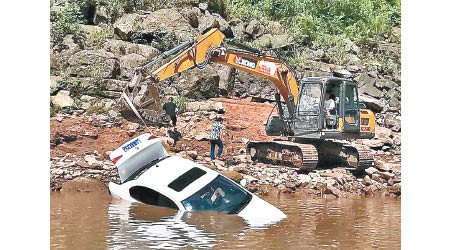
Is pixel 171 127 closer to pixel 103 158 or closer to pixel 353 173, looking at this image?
pixel 103 158

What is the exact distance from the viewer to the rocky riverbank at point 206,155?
13375 millimetres

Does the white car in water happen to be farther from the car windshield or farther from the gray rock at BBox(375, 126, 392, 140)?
the gray rock at BBox(375, 126, 392, 140)

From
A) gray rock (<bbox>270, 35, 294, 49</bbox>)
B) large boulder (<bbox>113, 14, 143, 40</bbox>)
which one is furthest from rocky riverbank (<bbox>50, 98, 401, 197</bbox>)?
large boulder (<bbox>113, 14, 143, 40</bbox>)

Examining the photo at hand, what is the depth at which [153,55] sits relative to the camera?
16.0m

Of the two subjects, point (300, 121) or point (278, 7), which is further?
point (278, 7)

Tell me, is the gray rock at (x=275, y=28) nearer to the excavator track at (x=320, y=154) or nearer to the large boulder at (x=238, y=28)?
the large boulder at (x=238, y=28)

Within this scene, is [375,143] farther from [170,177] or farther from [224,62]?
[170,177]

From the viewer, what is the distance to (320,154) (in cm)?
1431

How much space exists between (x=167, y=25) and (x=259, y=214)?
22.3ft

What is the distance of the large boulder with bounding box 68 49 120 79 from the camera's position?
15727 mm

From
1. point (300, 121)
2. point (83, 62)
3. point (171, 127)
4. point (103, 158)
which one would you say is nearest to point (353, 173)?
point (300, 121)

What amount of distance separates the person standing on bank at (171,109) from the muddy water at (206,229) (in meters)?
3.32

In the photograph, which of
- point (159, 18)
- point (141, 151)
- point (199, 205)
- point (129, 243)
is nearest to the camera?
point (129, 243)

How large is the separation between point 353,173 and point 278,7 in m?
4.88
